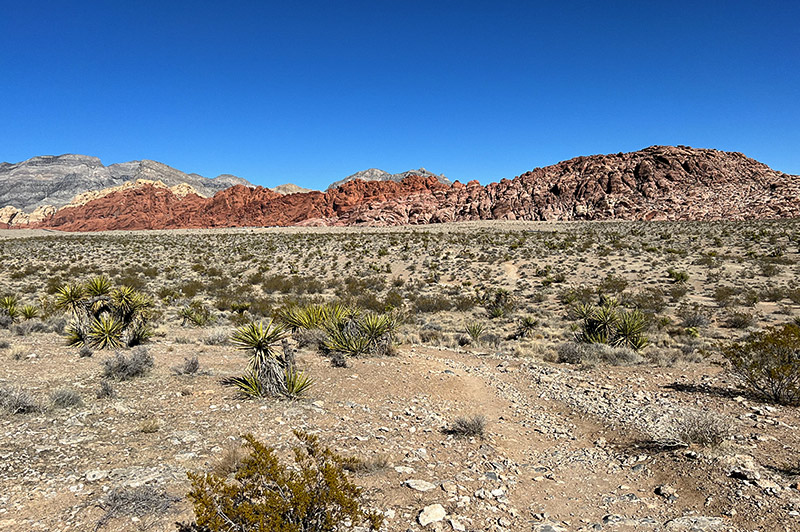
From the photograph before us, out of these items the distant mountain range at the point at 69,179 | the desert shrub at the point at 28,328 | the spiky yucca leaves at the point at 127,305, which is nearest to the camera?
the spiky yucca leaves at the point at 127,305

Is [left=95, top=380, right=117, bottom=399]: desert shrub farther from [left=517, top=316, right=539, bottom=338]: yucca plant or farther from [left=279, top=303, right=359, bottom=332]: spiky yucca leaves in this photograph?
[left=517, top=316, right=539, bottom=338]: yucca plant

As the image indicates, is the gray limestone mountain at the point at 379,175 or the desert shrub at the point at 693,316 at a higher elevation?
the gray limestone mountain at the point at 379,175

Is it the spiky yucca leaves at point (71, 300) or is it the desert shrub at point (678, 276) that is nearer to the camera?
the spiky yucca leaves at point (71, 300)

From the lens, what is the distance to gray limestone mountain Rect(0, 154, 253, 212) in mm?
157625

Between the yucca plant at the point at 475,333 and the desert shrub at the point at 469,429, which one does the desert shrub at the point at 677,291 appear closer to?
the yucca plant at the point at 475,333

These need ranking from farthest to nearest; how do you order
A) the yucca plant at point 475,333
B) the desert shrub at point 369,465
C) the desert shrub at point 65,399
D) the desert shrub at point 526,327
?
the desert shrub at point 526,327 → the yucca plant at point 475,333 → the desert shrub at point 65,399 → the desert shrub at point 369,465

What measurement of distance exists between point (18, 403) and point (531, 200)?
84673mm

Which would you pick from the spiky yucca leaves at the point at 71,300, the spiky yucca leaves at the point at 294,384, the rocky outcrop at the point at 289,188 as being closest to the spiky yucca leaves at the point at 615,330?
the spiky yucca leaves at the point at 294,384

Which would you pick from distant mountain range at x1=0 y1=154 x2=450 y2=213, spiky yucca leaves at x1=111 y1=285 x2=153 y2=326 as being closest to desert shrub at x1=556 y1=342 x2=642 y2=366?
spiky yucca leaves at x1=111 y1=285 x2=153 y2=326

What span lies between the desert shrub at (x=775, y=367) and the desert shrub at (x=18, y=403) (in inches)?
440

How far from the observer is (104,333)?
1014cm

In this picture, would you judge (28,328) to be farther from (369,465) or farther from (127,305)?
(369,465)

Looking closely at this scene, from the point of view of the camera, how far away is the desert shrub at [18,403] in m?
5.79

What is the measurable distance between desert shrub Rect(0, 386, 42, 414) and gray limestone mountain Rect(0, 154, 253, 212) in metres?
177
